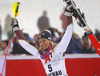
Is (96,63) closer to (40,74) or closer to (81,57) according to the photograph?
(81,57)

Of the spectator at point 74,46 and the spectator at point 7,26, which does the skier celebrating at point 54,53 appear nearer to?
the spectator at point 74,46

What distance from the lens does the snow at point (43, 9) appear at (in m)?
6.79

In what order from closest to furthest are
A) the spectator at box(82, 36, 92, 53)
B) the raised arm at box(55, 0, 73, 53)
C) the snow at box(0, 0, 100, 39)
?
the raised arm at box(55, 0, 73, 53) < the spectator at box(82, 36, 92, 53) < the snow at box(0, 0, 100, 39)

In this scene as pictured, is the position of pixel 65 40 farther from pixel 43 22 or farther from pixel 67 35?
pixel 43 22

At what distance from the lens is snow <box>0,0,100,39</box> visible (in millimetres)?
6787

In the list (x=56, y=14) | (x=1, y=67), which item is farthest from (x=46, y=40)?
(x=56, y=14)

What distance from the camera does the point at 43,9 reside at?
733cm

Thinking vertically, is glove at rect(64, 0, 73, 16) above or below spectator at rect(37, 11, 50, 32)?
above

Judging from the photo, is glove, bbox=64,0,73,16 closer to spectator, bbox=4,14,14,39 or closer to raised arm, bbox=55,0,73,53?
raised arm, bbox=55,0,73,53

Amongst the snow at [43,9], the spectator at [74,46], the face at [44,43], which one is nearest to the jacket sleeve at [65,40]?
the face at [44,43]

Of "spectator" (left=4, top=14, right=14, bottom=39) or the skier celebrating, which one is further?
"spectator" (left=4, top=14, right=14, bottom=39)

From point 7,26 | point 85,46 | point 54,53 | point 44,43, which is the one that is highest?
point 44,43

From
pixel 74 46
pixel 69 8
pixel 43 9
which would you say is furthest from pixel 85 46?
pixel 43 9

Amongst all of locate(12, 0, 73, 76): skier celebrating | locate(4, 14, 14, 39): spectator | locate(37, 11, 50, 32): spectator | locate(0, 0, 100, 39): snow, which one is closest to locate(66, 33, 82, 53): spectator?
locate(12, 0, 73, 76): skier celebrating
